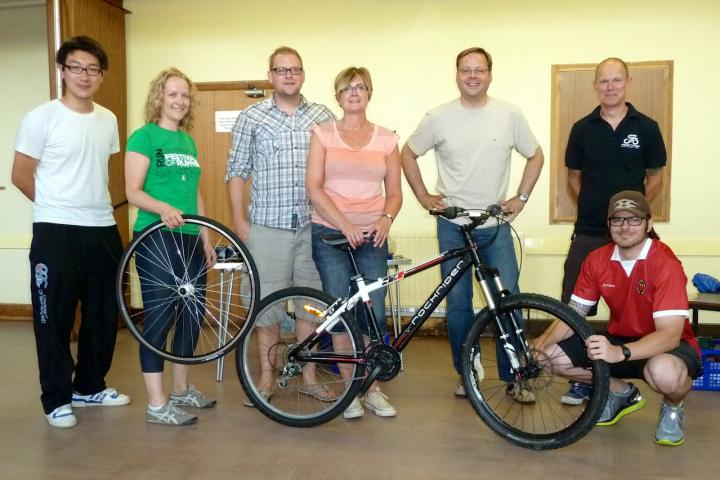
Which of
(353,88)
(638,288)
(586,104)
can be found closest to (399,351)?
(638,288)

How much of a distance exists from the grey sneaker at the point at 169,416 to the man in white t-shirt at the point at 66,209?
0.34 meters

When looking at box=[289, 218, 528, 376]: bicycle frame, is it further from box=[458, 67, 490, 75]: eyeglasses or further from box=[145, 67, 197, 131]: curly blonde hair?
box=[145, 67, 197, 131]: curly blonde hair

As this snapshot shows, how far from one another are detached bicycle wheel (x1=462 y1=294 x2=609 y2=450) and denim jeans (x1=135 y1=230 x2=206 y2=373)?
1.16 meters

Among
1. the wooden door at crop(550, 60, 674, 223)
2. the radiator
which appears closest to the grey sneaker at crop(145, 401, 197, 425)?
the radiator

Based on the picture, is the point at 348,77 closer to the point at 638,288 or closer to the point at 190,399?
the point at 638,288

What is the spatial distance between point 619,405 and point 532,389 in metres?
0.40

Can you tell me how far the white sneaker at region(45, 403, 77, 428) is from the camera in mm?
3053

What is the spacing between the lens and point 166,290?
2.95m

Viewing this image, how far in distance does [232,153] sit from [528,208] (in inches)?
107

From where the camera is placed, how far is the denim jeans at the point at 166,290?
2.94 meters

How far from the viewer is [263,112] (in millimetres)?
3174

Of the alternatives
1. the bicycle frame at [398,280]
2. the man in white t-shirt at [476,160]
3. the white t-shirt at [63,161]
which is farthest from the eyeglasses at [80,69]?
the man in white t-shirt at [476,160]

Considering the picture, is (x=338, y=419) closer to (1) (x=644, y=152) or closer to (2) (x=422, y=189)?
(2) (x=422, y=189)

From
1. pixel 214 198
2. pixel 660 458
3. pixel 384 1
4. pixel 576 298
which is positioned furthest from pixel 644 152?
pixel 214 198
